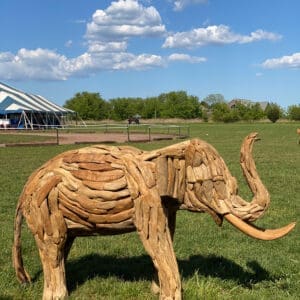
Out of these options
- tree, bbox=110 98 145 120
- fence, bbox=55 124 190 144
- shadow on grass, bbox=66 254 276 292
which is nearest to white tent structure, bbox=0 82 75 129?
fence, bbox=55 124 190 144

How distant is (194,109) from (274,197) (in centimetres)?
10680

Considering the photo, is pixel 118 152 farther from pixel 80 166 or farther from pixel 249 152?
pixel 249 152

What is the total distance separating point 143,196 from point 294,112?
10817 centimetres

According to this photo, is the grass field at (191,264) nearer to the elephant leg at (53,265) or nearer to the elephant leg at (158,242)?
the elephant leg at (53,265)

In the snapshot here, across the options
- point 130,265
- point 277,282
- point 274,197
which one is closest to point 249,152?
point 277,282

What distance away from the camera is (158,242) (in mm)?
4207

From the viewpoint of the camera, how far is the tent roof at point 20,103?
166ft

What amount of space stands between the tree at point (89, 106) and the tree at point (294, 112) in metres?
40.5

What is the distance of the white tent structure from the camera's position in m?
50.6

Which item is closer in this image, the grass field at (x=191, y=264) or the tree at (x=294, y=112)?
the grass field at (x=191, y=264)

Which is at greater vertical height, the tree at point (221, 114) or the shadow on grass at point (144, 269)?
the shadow on grass at point (144, 269)

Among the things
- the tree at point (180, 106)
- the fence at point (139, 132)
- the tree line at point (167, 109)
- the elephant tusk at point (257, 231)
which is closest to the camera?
the elephant tusk at point (257, 231)

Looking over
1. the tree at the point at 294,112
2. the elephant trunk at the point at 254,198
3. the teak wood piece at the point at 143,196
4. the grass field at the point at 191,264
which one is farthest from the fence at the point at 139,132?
the tree at the point at 294,112

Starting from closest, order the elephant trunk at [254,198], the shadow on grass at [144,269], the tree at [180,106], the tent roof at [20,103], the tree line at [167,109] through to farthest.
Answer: the elephant trunk at [254,198] < the shadow on grass at [144,269] < the tent roof at [20,103] < the tree line at [167,109] < the tree at [180,106]
